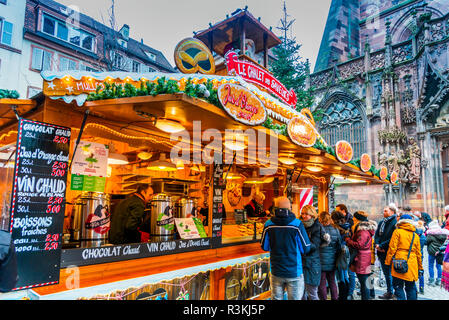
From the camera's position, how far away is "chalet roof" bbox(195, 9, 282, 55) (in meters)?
9.53

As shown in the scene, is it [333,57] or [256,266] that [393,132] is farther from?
[256,266]

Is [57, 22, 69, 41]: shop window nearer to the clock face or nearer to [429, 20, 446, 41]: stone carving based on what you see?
the clock face

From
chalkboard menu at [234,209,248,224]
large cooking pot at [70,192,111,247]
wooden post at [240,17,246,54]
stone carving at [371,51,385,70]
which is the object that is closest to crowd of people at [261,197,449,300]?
chalkboard menu at [234,209,248,224]

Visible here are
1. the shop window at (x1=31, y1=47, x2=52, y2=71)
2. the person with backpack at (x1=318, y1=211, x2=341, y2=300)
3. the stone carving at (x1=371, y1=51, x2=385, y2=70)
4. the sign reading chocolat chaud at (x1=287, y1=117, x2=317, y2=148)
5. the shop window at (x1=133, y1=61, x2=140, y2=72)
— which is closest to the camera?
the sign reading chocolat chaud at (x1=287, y1=117, x2=317, y2=148)

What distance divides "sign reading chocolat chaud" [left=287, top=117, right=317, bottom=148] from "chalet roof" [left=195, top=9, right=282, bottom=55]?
5664 mm

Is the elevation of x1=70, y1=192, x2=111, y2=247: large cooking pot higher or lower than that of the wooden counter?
higher

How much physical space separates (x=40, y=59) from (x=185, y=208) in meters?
20.2

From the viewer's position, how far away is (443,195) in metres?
17.0

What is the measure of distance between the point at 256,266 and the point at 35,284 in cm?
407

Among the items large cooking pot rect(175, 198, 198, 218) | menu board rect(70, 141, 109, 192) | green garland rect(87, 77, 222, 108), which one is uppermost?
green garland rect(87, 77, 222, 108)

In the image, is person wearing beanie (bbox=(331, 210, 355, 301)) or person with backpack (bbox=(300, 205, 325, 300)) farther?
person wearing beanie (bbox=(331, 210, 355, 301))

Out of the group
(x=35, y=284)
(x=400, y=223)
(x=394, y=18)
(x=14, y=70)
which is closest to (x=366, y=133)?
(x=394, y=18)

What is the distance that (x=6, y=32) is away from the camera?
18.5 meters
